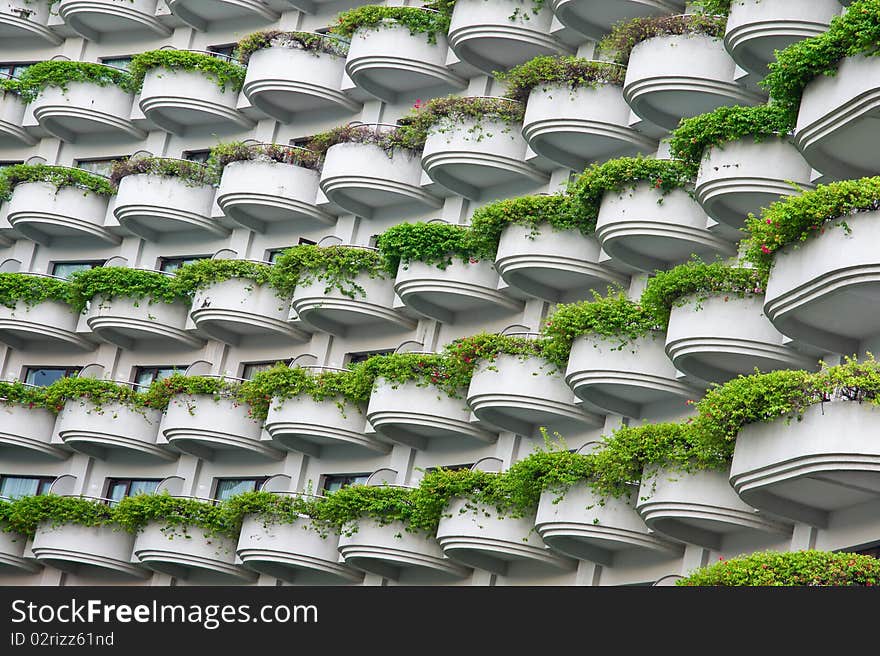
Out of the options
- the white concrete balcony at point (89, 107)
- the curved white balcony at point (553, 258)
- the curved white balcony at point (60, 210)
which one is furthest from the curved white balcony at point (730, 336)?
the white concrete balcony at point (89, 107)

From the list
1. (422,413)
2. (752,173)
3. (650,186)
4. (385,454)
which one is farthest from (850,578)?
(385,454)

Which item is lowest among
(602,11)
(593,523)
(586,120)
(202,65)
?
(593,523)

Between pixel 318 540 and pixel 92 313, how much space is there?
11.5m

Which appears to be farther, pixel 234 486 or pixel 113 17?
pixel 113 17

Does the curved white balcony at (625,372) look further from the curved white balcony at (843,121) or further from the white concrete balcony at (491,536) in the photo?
the curved white balcony at (843,121)

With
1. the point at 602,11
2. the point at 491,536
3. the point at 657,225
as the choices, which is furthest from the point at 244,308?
the point at 657,225

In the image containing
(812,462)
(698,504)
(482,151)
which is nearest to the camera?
(812,462)

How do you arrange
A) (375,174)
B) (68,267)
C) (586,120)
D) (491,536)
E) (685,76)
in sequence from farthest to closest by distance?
(68,267) < (375,174) < (586,120) < (685,76) < (491,536)

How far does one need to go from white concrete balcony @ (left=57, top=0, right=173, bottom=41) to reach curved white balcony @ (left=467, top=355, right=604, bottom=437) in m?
20.5

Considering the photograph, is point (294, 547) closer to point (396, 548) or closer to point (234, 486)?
point (396, 548)

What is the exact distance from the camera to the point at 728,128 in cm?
3428

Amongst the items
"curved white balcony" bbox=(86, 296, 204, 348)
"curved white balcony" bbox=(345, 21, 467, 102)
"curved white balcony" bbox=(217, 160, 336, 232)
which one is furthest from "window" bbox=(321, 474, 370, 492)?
"curved white balcony" bbox=(345, 21, 467, 102)

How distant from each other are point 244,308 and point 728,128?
16.6 metres

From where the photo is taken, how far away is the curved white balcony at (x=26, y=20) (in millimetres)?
54875
